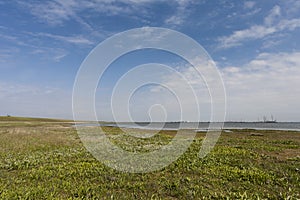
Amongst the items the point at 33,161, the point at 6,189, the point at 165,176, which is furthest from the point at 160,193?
the point at 33,161

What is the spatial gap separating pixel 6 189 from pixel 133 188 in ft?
21.2

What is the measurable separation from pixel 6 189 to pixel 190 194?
30.6 feet

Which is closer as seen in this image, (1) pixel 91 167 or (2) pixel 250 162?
(1) pixel 91 167

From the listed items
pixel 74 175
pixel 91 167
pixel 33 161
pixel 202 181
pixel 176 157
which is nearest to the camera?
pixel 202 181

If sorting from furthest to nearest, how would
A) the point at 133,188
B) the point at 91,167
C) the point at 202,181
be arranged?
the point at 91,167 < the point at 202,181 < the point at 133,188

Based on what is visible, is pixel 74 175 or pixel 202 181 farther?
pixel 74 175

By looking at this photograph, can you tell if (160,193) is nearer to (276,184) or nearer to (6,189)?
(276,184)

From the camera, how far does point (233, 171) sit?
15523 mm

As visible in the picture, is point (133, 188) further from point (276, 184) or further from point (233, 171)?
point (276, 184)

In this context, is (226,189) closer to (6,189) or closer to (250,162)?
(250,162)

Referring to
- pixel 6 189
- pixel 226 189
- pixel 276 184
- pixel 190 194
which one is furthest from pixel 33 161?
pixel 276 184

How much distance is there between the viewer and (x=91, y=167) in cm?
1673

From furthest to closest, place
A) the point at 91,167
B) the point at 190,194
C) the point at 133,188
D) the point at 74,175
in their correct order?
1. the point at 91,167
2. the point at 74,175
3. the point at 133,188
4. the point at 190,194

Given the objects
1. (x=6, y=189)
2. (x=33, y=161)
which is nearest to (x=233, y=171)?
(x=6, y=189)
